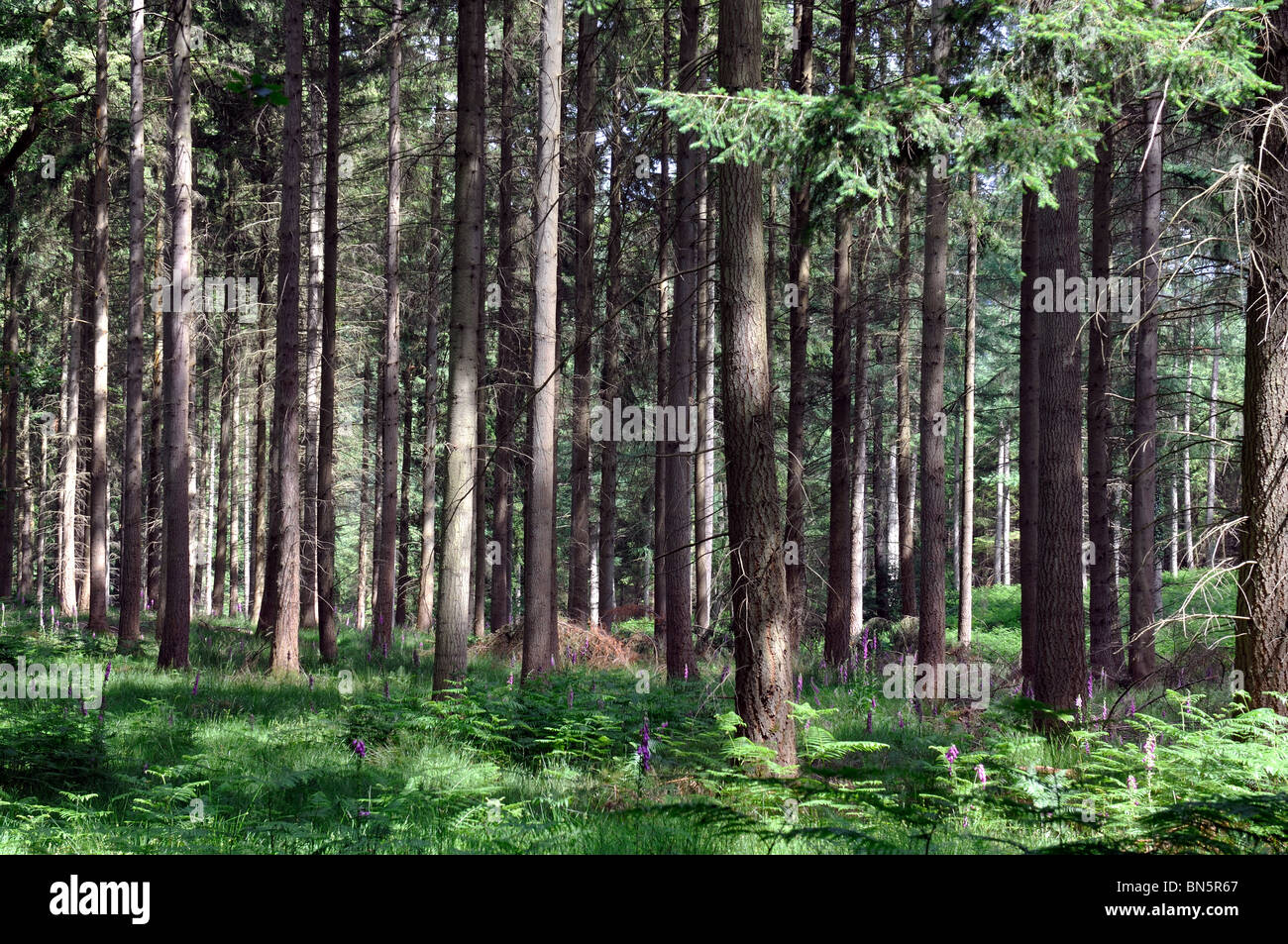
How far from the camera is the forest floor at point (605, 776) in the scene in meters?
5.18

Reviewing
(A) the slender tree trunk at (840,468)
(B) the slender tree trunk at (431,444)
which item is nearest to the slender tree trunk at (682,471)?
(A) the slender tree trunk at (840,468)

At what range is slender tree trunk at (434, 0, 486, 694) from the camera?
9984mm

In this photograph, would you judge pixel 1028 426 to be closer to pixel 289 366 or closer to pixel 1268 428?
pixel 1268 428

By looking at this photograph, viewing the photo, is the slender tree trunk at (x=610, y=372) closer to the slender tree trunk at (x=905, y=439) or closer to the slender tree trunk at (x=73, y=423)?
the slender tree trunk at (x=905, y=439)

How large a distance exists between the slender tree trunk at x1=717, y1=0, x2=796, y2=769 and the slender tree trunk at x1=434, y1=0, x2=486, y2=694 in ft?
12.8

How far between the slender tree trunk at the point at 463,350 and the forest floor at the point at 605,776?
2.71 feet

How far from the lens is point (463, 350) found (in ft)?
32.9

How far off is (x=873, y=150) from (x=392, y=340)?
10801 mm

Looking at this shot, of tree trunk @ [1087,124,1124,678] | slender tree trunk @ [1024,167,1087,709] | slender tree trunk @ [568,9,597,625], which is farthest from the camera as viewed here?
slender tree trunk @ [568,9,597,625]

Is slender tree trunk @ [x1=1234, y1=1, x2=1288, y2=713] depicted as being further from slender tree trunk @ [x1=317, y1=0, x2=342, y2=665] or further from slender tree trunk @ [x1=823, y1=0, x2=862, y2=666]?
slender tree trunk @ [x1=317, y1=0, x2=342, y2=665]

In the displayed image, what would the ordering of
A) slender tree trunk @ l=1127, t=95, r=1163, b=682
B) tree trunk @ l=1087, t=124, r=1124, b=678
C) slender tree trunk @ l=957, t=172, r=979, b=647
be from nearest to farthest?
1. tree trunk @ l=1087, t=124, r=1124, b=678
2. slender tree trunk @ l=1127, t=95, r=1163, b=682
3. slender tree trunk @ l=957, t=172, r=979, b=647

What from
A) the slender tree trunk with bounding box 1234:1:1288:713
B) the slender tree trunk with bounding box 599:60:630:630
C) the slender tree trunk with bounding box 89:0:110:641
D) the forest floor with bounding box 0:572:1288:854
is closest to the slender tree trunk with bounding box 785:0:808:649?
the forest floor with bounding box 0:572:1288:854

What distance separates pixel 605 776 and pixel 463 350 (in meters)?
4.96

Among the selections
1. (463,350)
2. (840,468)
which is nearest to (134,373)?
(463,350)
